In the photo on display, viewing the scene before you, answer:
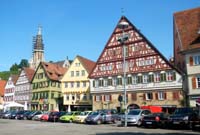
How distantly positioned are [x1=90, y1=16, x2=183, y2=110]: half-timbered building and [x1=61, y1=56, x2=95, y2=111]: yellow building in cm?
750

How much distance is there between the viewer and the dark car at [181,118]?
25.2m

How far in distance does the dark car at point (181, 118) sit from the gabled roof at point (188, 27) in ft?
64.6

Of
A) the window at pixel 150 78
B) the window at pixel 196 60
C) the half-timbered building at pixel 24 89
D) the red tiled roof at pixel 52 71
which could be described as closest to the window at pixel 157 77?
the window at pixel 150 78

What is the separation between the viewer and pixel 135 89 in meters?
53.6

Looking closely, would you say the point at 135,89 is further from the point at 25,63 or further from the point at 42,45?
the point at 25,63

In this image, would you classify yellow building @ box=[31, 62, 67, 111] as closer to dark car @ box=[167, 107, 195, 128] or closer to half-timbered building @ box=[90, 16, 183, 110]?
half-timbered building @ box=[90, 16, 183, 110]

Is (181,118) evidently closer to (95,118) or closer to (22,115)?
(95,118)

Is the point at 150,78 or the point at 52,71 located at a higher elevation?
the point at 52,71

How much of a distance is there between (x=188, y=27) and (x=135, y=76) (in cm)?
1169

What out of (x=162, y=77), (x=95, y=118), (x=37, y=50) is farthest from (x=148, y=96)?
(x=37, y=50)

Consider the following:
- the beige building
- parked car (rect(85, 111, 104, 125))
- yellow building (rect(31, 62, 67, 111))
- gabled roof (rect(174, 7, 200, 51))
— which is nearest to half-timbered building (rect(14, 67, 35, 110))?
yellow building (rect(31, 62, 67, 111))

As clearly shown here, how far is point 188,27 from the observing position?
165 feet

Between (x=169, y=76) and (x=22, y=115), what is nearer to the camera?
(x=169, y=76)

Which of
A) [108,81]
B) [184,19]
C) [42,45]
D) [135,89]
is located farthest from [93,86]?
[42,45]
